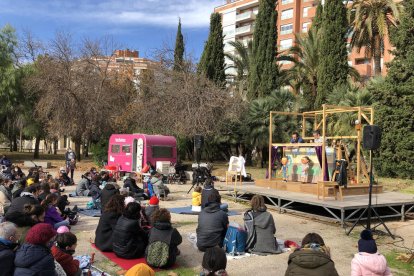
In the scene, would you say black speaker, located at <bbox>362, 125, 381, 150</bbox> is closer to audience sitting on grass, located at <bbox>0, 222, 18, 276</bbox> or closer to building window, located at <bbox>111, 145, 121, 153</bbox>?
audience sitting on grass, located at <bbox>0, 222, 18, 276</bbox>

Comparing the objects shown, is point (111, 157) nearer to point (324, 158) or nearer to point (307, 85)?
point (324, 158)

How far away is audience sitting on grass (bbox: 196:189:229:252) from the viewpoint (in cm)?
785

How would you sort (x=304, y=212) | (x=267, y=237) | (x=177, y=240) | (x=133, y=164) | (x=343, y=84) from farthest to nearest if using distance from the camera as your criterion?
(x=343, y=84) → (x=133, y=164) → (x=304, y=212) → (x=267, y=237) → (x=177, y=240)

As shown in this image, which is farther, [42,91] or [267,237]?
[42,91]

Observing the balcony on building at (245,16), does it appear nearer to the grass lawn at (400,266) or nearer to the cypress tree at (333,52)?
the cypress tree at (333,52)

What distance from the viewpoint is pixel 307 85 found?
116 feet

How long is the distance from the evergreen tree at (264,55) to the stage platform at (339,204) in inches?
725

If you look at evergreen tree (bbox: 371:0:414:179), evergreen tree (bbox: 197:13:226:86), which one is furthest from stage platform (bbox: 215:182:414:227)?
evergreen tree (bbox: 197:13:226:86)

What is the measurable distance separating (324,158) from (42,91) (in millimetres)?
25456

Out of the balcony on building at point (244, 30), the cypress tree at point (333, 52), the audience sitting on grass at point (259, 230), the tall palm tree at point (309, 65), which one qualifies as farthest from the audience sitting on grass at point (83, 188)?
the balcony on building at point (244, 30)

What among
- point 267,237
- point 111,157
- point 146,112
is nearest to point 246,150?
point 146,112

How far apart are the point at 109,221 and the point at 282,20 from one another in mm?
62388

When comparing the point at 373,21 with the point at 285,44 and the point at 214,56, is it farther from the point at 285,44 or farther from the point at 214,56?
the point at 285,44

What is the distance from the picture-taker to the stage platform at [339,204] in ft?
Answer: 37.3
